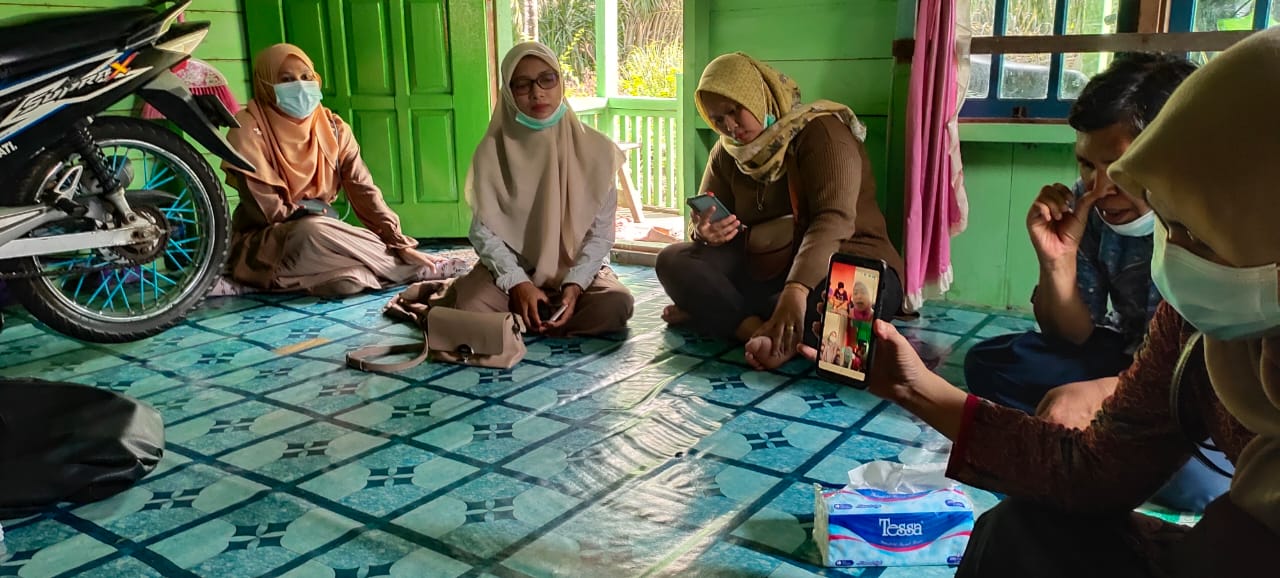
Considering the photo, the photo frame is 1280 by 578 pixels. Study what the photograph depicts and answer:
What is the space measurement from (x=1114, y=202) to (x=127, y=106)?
3.70 metres

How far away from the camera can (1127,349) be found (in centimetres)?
185

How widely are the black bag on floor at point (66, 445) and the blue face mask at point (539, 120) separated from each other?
1.39 m

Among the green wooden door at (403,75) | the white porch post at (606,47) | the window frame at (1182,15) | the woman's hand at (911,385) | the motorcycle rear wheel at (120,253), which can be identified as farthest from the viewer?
the white porch post at (606,47)

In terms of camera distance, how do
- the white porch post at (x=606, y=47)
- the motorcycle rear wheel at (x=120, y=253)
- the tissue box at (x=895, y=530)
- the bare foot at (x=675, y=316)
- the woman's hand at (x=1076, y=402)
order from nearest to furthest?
the tissue box at (x=895, y=530) → the woman's hand at (x=1076, y=402) → the motorcycle rear wheel at (x=120, y=253) → the bare foot at (x=675, y=316) → the white porch post at (x=606, y=47)

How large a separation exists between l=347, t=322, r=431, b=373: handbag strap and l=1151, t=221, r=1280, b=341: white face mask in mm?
2072

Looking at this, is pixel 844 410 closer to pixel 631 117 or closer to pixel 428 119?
pixel 428 119

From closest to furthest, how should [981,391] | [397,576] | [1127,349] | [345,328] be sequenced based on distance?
[397,576], [1127,349], [981,391], [345,328]

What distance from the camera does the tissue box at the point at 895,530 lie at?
1529mm

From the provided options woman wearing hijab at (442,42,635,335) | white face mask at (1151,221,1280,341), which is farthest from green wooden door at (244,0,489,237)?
white face mask at (1151,221,1280,341)

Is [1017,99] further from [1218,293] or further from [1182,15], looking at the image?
[1218,293]

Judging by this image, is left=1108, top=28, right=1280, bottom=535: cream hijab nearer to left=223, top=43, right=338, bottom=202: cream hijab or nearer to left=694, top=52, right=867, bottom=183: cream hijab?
left=694, top=52, right=867, bottom=183: cream hijab

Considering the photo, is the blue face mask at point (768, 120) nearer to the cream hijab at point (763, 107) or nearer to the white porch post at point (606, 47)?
the cream hijab at point (763, 107)

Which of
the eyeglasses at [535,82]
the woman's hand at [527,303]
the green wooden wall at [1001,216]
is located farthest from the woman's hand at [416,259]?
the green wooden wall at [1001,216]

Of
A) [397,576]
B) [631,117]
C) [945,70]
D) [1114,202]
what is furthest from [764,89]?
[631,117]
